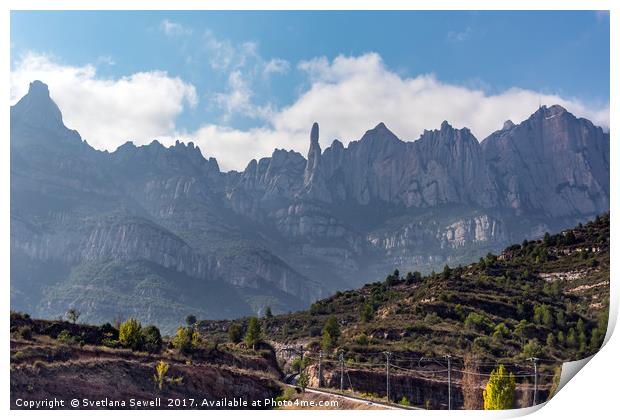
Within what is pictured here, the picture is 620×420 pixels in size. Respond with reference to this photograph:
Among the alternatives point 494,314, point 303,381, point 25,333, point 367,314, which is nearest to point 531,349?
point 494,314

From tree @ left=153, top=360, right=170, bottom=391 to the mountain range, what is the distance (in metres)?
79.0

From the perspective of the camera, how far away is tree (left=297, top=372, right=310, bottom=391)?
27.2 m

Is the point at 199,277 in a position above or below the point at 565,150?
below

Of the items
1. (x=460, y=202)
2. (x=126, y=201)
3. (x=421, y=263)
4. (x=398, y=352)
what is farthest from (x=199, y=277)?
(x=398, y=352)

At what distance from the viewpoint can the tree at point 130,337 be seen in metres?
26.6

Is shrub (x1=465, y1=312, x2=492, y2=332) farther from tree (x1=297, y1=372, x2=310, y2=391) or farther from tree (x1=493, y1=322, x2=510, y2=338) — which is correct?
tree (x1=297, y1=372, x2=310, y2=391)

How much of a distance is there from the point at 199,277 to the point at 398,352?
99.6 metres

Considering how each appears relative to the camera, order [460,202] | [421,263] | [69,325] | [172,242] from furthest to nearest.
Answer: [460,202] < [421,263] < [172,242] < [69,325]

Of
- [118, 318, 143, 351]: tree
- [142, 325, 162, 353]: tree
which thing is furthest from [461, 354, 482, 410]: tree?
[118, 318, 143, 351]: tree

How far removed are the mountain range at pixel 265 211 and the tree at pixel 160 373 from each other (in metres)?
79.0

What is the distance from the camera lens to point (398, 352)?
3481 cm

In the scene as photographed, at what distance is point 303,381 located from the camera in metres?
29.0

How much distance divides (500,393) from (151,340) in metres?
13.5

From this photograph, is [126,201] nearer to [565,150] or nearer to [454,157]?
[454,157]
